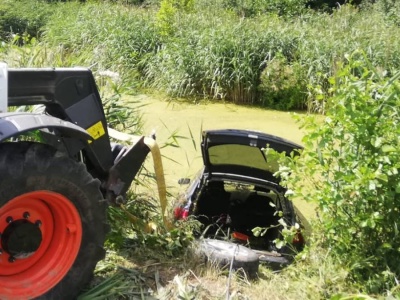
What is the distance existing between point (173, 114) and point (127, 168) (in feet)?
25.3

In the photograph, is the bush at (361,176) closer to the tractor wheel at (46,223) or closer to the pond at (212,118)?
the tractor wheel at (46,223)

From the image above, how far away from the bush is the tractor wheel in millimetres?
1336

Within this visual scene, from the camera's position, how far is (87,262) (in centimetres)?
253

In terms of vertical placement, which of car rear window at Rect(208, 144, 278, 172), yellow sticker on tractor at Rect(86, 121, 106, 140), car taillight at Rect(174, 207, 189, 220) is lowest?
car taillight at Rect(174, 207, 189, 220)

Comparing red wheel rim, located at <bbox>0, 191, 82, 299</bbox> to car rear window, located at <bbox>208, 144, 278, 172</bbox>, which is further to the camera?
car rear window, located at <bbox>208, 144, 278, 172</bbox>

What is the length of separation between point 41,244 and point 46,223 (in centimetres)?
11

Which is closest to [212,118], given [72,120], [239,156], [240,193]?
[240,193]

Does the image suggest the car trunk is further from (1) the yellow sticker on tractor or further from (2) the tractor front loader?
(2) the tractor front loader

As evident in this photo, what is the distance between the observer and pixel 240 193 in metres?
6.20

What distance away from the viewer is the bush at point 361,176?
111 inches

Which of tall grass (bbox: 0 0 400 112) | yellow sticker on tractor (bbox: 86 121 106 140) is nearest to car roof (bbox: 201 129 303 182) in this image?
yellow sticker on tractor (bbox: 86 121 106 140)

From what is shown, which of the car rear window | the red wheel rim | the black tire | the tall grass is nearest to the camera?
the red wheel rim

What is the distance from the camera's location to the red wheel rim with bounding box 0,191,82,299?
7.68ft

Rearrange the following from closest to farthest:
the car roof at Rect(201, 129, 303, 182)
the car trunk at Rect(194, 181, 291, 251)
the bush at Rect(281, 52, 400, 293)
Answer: the bush at Rect(281, 52, 400, 293), the car roof at Rect(201, 129, 303, 182), the car trunk at Rect(194, 181, 291, 251)
